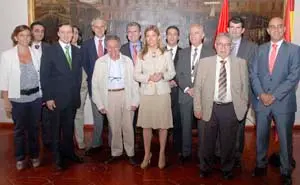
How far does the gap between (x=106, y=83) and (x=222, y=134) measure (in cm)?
146

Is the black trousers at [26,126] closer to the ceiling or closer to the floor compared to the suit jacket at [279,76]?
closer to the floor

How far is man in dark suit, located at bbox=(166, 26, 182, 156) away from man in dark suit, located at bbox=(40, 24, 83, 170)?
113 centimetres

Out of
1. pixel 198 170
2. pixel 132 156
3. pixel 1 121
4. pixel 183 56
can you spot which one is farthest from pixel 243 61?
pixel 1 121

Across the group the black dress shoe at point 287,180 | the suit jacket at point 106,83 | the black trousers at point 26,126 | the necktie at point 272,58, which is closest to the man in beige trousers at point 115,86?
the suit jacket at point 106,83

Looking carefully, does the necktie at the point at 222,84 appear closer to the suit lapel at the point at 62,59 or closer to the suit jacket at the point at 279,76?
the suit jacket at the point at 279,76

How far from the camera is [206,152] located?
4012 millimetres

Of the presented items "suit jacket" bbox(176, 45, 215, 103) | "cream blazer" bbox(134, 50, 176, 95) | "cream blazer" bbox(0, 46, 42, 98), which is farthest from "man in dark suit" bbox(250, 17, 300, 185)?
"cream blazer" bbox(0, 46, 42, 98)

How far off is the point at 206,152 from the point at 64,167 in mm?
1692

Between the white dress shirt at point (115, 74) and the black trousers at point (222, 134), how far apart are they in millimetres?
1073

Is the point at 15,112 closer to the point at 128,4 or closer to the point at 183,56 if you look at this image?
the point at 183,56

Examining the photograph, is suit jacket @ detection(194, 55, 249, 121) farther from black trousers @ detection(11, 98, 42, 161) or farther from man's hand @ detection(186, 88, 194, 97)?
black trousers @ detection(11, 98, 42, 161)

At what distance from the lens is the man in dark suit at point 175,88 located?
445 cm

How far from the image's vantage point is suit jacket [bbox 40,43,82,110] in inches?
160

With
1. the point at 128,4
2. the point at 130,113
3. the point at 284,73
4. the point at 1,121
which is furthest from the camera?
the point at 1,121
